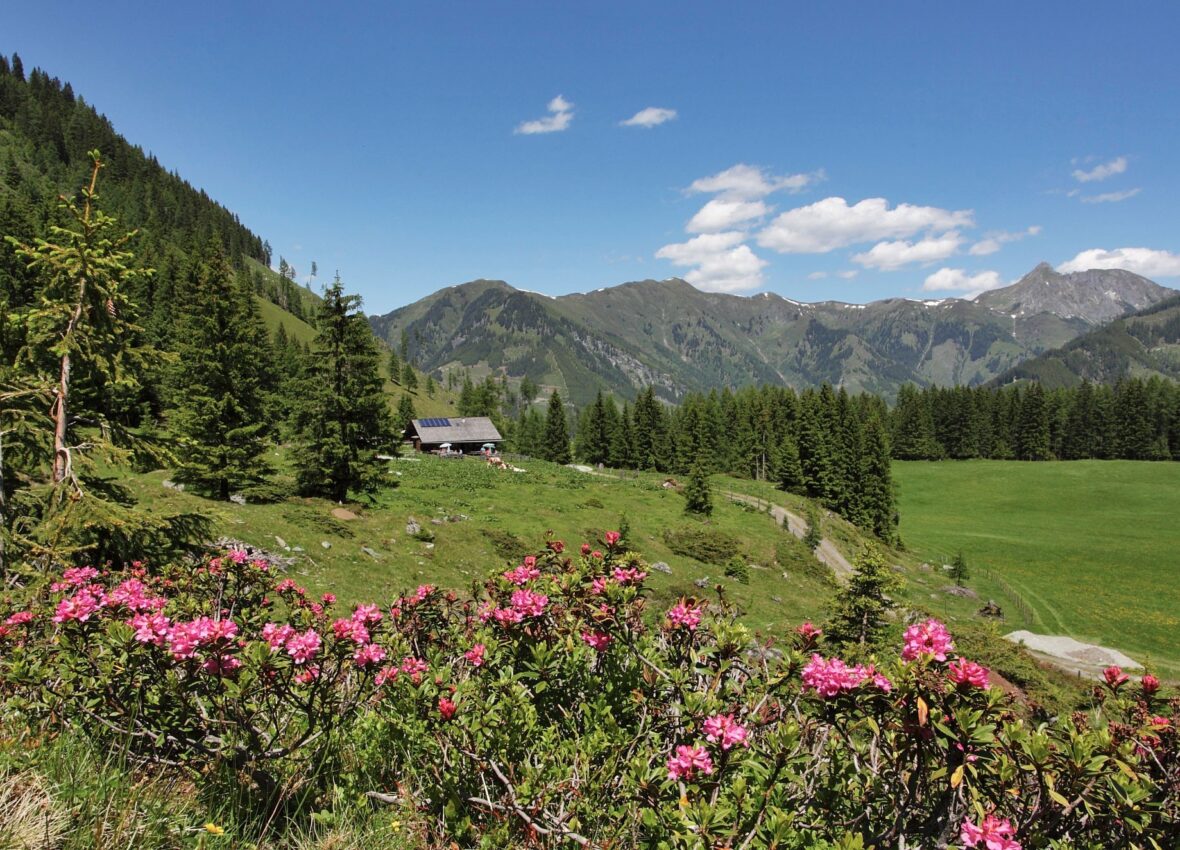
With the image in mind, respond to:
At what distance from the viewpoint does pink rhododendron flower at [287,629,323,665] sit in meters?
3.82

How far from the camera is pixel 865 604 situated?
59.7 ft

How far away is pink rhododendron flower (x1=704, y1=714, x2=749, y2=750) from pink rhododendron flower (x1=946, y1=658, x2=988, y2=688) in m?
1.10

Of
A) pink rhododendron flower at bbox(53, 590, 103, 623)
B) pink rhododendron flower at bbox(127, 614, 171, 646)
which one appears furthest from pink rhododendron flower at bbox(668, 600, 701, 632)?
pink rhododendron flower at bbox(53, 590, 103, 623)

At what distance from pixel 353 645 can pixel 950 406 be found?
468ft

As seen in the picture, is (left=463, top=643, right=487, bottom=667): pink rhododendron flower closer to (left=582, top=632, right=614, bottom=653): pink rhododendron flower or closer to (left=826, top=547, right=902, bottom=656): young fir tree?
(left=582, top=632, right=614, bottom=653): pink rhododendron flower

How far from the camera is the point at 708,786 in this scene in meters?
3.20

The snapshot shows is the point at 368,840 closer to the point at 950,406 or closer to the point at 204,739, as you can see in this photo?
the point at 204,739

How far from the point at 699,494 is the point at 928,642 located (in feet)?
159

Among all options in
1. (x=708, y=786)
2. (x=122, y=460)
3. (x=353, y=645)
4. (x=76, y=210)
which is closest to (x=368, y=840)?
(x=353, y=645)

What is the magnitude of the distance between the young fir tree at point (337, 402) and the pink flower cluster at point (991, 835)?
29617 millimetres

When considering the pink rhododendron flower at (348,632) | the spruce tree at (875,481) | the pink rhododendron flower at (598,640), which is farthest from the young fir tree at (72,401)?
the spruce tree at (875,481)

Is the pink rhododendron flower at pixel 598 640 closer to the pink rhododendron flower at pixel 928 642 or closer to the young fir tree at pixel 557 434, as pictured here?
the pink rhododendron flower at pixel 928 642

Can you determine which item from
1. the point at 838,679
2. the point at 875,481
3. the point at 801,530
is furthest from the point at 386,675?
the point at 875,481

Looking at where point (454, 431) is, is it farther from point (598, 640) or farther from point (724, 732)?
point (724, 732)
